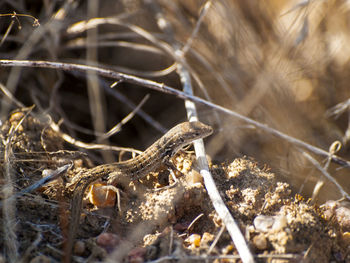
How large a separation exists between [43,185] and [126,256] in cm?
108

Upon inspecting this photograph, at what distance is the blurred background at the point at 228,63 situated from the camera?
4.42m

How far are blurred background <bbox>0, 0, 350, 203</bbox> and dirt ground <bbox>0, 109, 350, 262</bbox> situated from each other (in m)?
0.73

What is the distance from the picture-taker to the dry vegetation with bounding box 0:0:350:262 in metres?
2.67

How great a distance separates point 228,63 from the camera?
4.93m

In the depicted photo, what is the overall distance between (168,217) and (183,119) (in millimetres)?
2605

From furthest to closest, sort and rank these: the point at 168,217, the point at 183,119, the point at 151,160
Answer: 1. the point at 183,119
2. the point at 151,160
3. the point at 168,217

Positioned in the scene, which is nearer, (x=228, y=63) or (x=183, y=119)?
(x=228, y=63)

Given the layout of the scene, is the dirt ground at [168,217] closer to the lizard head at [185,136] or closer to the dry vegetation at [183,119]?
the dry vegetation at [183,119]

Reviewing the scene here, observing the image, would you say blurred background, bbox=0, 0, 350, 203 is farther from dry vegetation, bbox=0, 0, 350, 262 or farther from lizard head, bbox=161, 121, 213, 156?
lizard head, bbox=161, 121, 213, 156

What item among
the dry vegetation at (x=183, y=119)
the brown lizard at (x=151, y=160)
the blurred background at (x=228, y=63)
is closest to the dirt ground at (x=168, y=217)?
the dry vegetation at (x=183, y=119)

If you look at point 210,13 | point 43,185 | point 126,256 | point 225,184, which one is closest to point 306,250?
point 225,184

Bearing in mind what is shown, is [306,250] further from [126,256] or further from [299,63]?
[299,63]

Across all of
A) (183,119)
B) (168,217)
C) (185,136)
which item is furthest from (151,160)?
(183,119)

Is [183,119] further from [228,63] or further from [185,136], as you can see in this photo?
[185,136]
